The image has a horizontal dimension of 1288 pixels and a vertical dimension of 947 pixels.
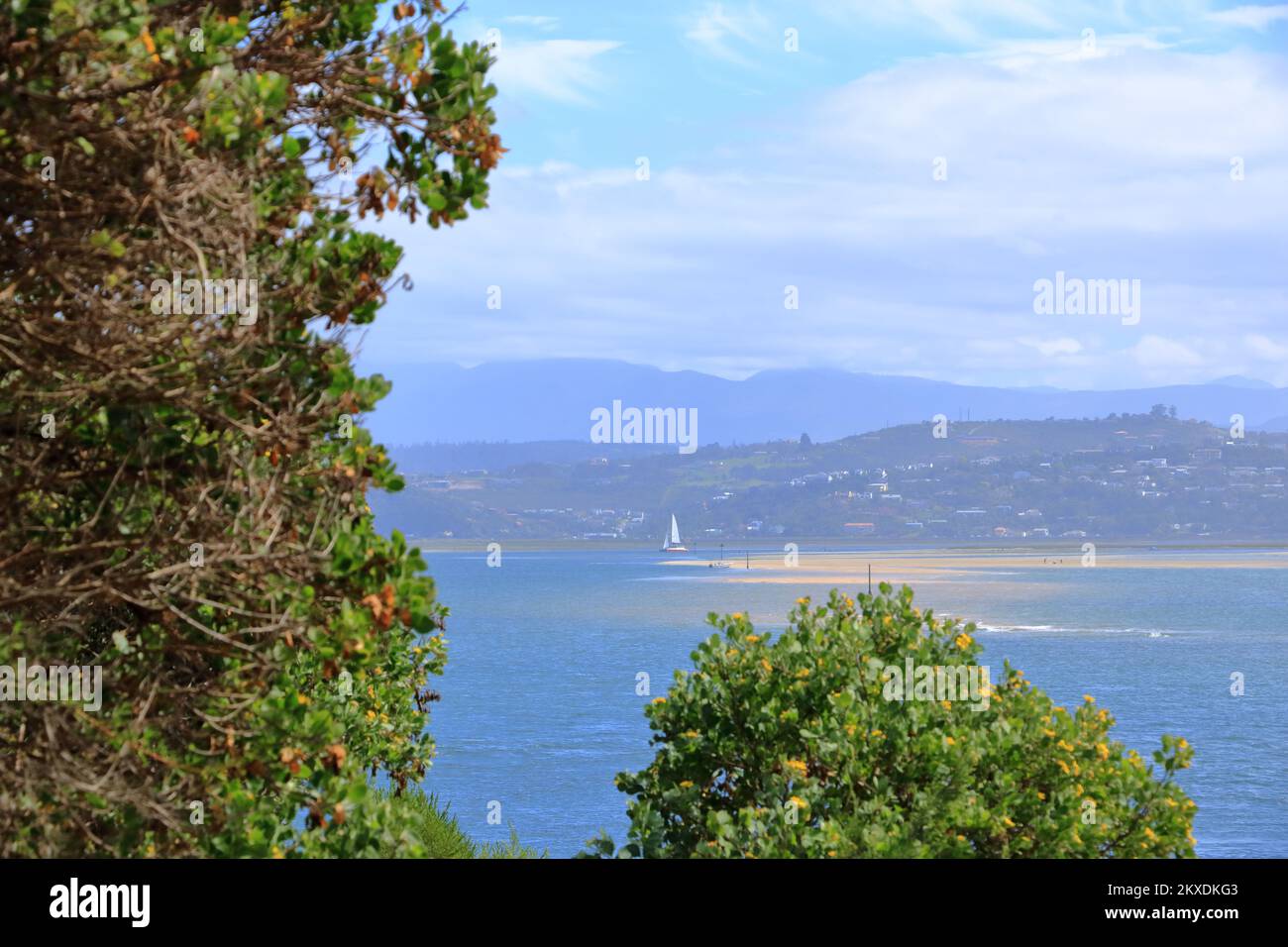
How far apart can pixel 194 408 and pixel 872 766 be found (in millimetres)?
4774

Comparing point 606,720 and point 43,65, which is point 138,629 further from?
point 606,720

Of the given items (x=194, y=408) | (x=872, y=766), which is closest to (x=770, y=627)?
(x=872, y=766)

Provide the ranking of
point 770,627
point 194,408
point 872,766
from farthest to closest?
point 770,627
point 872,766
point 194,408

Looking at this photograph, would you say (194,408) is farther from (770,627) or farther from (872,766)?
(770,627)

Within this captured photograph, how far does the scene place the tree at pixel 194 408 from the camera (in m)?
5.27

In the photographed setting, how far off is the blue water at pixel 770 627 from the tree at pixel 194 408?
3842 millimetres

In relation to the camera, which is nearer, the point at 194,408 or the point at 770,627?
the point at 194,408

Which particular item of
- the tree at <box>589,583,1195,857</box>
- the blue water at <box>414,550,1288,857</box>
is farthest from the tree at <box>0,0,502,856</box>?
the blue water at <box>414,550,1288,857</box>

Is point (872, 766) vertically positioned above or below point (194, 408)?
below

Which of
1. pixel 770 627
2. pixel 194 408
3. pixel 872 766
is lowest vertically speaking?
pixel 770 627

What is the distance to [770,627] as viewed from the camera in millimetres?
87062

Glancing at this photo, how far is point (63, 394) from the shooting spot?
5.20 m

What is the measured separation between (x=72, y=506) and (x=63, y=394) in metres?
0.77
